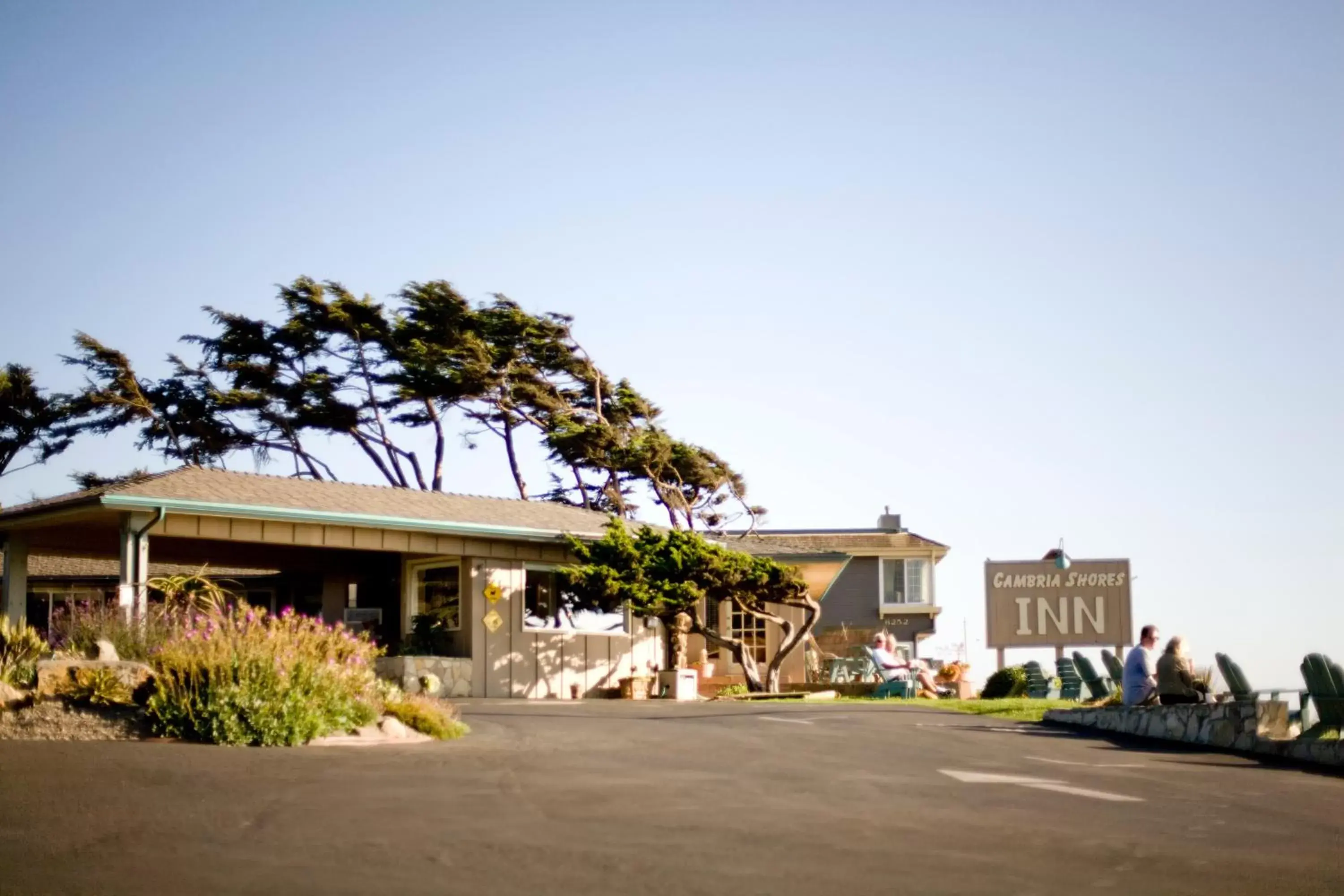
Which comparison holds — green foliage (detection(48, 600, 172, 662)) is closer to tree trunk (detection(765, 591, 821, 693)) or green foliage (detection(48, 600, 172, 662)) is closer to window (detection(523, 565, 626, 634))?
window (detection(523, 565, 626, 634))

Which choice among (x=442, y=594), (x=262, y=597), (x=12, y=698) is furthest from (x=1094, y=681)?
(x=262, y=597)

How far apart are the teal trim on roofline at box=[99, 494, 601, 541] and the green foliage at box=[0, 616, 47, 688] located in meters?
4.22

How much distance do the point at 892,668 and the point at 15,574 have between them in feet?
47.5

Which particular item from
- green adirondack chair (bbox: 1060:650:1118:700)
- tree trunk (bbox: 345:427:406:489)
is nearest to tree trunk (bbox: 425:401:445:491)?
tree trunk (bbox: 345:427:406:489)

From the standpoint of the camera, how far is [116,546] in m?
23.9

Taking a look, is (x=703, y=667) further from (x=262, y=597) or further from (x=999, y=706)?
(x=262, y=597)

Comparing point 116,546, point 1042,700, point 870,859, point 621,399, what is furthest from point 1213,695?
point 621,399

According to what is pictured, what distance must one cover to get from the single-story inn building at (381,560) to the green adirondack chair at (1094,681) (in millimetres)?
7085

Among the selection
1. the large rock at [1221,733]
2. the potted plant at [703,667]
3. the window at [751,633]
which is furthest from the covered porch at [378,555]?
the large rock at [1221,733]

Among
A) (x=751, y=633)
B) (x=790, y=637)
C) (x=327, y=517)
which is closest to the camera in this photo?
(x=327, y=517)

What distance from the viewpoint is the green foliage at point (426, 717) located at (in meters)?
13.3

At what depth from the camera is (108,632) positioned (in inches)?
576

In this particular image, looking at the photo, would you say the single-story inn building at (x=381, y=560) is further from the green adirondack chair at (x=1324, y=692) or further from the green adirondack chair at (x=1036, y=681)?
the green adirondack chair at (x=1324, y=692)

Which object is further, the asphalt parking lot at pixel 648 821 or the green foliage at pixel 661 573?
the green foliage at pixel 661 573
